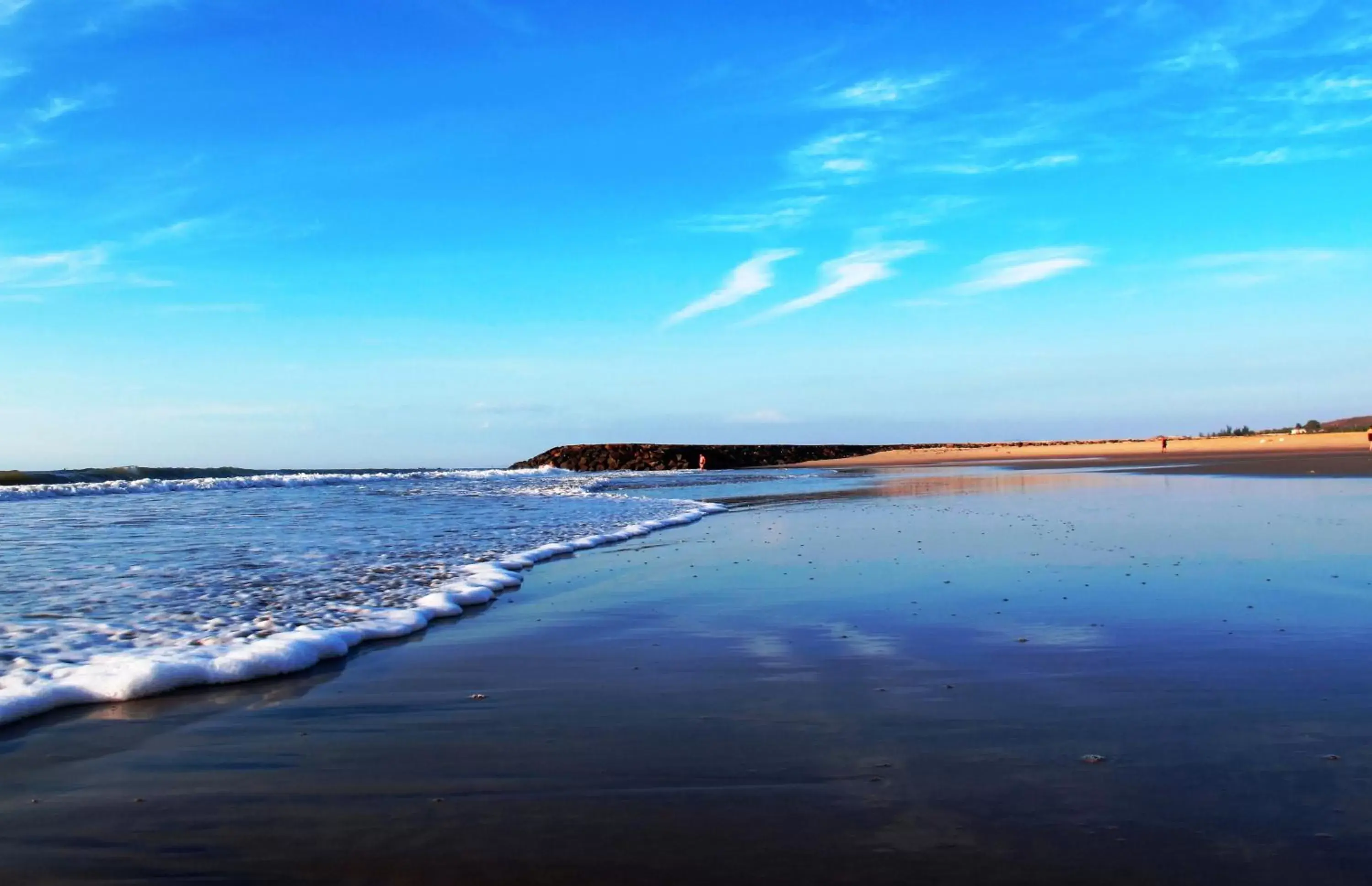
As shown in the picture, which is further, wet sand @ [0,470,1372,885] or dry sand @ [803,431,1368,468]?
dry sand @ [803,431,1368,468]

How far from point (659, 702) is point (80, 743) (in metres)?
2.63

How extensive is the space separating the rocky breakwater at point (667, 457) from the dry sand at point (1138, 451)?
16.4 feet

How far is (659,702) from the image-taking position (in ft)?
14.8

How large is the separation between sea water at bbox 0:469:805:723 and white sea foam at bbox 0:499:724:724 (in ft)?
0.04

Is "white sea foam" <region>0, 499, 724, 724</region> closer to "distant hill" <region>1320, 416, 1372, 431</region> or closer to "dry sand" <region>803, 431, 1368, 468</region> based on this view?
"dry sand" <region>803, 431, 1368, 468</region>

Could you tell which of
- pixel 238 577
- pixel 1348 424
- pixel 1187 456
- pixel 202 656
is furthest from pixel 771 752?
pixel 1348 424

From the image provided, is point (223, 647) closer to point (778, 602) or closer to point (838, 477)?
point (778, 602)

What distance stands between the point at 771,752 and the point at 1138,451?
2485 inches

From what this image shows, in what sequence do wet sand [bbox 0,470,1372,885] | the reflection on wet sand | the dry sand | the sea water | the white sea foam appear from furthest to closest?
the dry sand
the reflection on wet sand
the sea water
the white sea foam
wet sand [bbox 0,470,1372,885]

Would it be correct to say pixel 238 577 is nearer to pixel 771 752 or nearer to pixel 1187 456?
pixel 771 752

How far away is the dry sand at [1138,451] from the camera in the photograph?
4650 cm

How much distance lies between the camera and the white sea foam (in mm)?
4781

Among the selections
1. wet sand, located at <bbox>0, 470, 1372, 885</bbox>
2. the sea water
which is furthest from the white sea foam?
wet sand, located at <bbox>0, 470, 1372, 885</bbox>

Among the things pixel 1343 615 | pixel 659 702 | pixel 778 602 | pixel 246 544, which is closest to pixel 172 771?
pixel 659 702
